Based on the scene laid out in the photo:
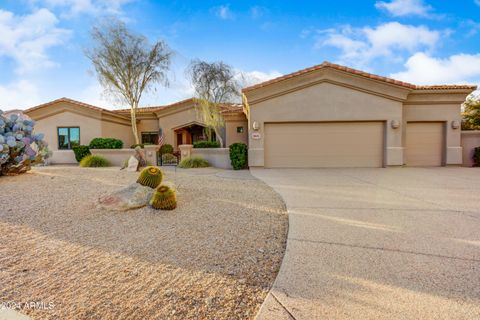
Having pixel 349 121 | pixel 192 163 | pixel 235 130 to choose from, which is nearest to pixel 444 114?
pixel 349 121

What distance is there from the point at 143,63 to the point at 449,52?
66.7 feet

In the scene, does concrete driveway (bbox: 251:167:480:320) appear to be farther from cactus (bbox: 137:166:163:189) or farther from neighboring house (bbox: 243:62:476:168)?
neighboring house (bbox: 243:62:476:168)

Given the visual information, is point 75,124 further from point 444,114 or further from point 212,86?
point 444,114

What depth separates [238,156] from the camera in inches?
483

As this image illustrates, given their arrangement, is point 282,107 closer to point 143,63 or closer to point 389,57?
point 389,57

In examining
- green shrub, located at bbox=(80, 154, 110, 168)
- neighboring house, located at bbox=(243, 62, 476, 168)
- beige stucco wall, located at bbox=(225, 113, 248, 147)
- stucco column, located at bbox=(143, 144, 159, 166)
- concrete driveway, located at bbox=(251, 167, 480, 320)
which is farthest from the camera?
beige stucco wall, located at bbox=(225, 113, 248, 147)

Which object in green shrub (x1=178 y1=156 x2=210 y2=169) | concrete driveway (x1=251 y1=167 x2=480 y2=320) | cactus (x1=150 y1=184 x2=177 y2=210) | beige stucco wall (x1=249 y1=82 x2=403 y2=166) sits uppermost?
beige stucco wall (x1=249 y1=82 x2=403 y2=166)

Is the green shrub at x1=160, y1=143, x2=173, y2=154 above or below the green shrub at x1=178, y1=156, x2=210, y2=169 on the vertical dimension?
above

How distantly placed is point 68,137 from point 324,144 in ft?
56.2

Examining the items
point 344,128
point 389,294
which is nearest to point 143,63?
point 344,128

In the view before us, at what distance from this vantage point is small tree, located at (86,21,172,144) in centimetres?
1706

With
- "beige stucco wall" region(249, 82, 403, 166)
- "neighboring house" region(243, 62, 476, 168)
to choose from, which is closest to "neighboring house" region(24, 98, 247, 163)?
"beige stucco wall" region(249, 82, 403, 166)

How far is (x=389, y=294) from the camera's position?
237 cm

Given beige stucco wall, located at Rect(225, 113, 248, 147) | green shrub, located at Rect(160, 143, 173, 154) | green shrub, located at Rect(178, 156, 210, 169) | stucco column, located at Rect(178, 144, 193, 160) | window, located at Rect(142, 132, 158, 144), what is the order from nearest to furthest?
1. green shrub, located at Rect(178, 156, 210, 169)
2. stucco column, located at Rect(178, 144, 193, 160)
3. beige stucco wall, located at Rect(225, 113, 248, 147)
4. green shrub, located at Rect(160, 143, 173, 154)
5. window, located at Rect(142, 132, 158, 144)
